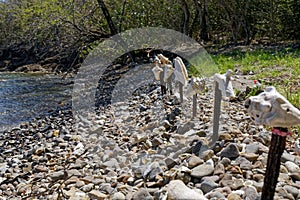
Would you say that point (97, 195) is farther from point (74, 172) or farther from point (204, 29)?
point (204, 29)

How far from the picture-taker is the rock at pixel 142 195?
9.09 feet

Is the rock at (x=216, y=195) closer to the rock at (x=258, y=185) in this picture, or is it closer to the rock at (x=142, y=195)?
the rock at (x=258, y=185)

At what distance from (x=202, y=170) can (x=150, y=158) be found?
3.00 ft

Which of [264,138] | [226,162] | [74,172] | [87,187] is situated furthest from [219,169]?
[74,172]

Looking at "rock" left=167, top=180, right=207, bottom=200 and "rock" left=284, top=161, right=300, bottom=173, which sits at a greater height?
"rock" left=167, top=180, right=207, bottom=200

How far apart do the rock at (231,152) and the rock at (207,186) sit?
46cm

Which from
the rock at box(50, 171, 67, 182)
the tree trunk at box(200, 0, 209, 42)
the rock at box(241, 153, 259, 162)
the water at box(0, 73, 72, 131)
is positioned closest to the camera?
the rock at box(241, 153, 259, 162)

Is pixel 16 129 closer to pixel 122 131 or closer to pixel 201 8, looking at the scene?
pixel 122 131

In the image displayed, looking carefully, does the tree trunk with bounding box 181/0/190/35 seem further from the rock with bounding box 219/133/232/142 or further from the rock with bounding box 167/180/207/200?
the rock with bounding box 167/180/207/200

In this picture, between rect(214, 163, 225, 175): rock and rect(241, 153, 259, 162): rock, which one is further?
rect(241, 153, 259, 162): rock

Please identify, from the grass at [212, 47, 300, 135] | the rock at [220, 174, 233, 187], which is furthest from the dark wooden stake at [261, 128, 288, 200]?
the grass at [212, 47, 300, 135]

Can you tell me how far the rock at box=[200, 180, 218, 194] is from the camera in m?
2.64

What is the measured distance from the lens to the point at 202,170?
2.90m

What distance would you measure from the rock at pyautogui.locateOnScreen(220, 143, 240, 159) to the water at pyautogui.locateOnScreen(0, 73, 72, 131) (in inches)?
251
